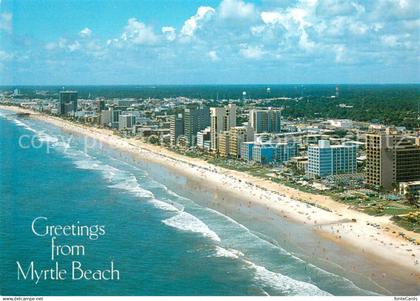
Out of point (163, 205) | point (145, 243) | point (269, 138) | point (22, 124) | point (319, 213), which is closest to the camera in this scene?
point (145, 243)

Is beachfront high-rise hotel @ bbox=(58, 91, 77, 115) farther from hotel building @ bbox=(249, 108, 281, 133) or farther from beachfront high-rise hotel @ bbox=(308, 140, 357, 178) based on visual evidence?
beachfront high-rise hotel @ bbox=(308, 140, 357, 178)

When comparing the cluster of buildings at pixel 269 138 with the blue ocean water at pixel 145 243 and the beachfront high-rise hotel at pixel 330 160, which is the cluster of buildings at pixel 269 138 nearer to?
the beachfront high-rise hotel at pixel 330 160

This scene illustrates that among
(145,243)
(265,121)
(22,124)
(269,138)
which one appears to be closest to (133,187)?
(145,243)

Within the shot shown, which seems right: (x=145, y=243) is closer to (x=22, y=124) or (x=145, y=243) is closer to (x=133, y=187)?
(x=133, y=187)

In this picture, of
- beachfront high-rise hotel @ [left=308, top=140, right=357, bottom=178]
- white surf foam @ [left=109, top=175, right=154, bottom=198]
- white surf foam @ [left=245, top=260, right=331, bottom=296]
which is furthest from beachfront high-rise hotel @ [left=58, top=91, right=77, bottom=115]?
white surf foam @ [left=245, top=260, right=331, bottom=296]

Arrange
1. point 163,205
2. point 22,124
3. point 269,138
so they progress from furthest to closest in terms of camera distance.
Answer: point 22,124, point 269,138, point 163,205
